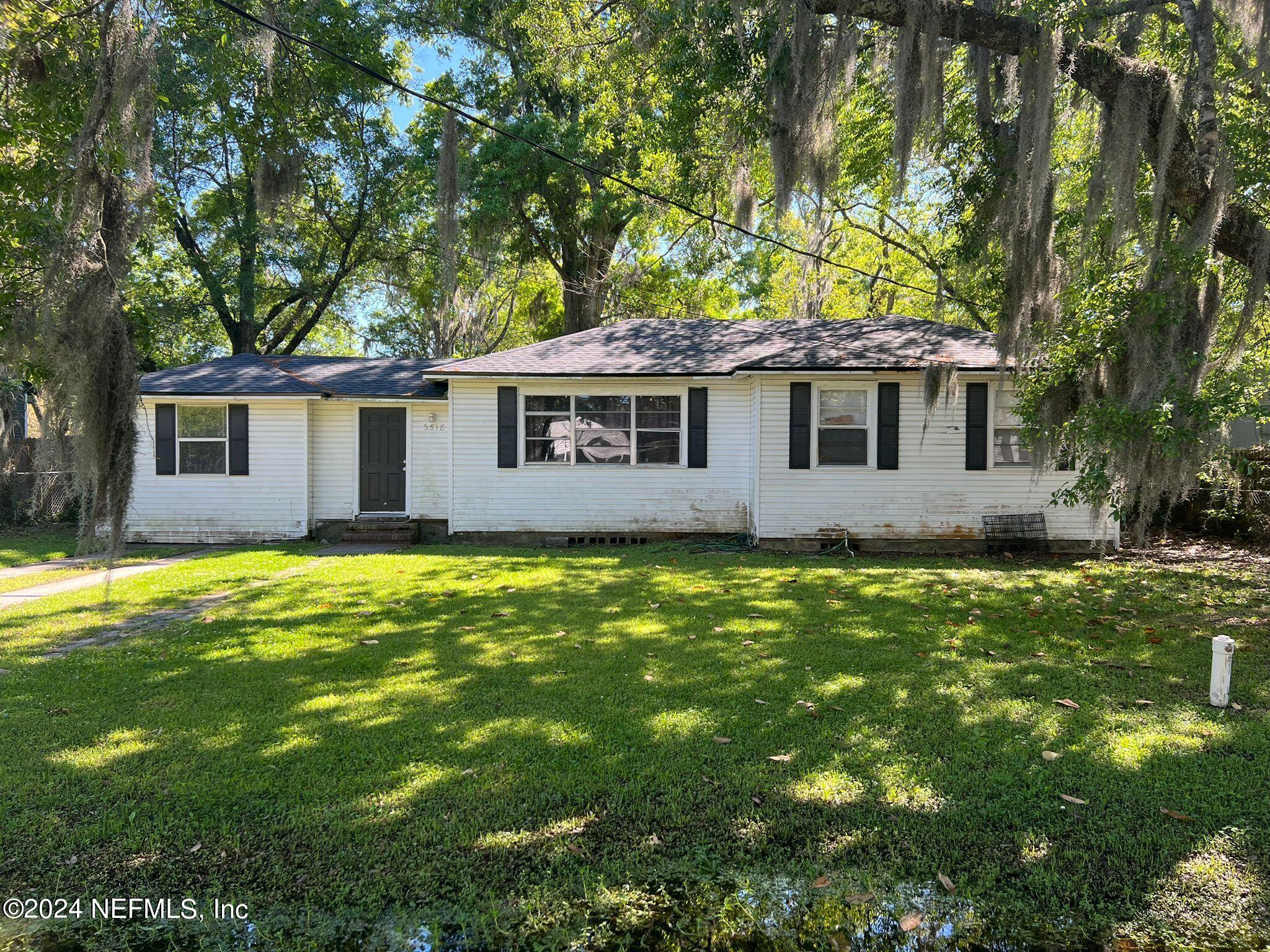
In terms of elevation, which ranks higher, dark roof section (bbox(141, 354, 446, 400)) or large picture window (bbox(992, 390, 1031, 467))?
dark roof section (bbox(141, 354, 446, 400))

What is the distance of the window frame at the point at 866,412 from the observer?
10672 mm

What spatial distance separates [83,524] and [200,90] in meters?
15.8

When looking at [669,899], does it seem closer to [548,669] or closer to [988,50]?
[548,669]

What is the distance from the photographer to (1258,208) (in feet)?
20.0

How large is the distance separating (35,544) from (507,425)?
822cm

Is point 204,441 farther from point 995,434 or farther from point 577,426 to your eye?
point 995,434

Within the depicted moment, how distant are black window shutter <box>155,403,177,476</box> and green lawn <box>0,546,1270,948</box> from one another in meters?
6.38

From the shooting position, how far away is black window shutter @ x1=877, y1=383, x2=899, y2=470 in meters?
10.6

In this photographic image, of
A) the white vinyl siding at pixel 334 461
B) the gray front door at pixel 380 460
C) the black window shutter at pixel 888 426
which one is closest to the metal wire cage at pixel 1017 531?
the black window shutter at pixel 888 426

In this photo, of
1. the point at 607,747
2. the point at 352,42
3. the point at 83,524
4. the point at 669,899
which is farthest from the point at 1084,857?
the point at 352,42

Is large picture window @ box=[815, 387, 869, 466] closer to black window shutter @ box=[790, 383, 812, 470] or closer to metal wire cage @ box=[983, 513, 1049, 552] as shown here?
black window shutter @ box=[790, 383, 812, 470]

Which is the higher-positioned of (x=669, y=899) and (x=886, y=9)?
(x=886, y=9)

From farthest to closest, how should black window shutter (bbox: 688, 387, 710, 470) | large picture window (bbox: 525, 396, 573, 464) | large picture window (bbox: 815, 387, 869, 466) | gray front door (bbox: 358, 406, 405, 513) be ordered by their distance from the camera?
gray front door (bbox: 358, 406, 405, 513) < large picture window (bbox: 525, 396, 573, 464) < black window shutter (bbox: 688, 387, 710, 470) < large picture window (bbox: 815, 387, 869, 466)

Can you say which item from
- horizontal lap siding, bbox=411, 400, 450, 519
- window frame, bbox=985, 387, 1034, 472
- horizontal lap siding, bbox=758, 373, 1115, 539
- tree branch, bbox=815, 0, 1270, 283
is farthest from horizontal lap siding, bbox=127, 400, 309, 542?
window frame, bbox=985, 387, 1034, 472
